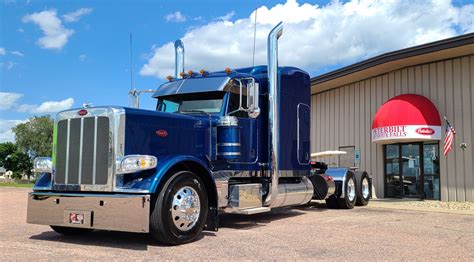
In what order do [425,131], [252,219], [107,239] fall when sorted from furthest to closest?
[425,131] < [252,219] < [107,239]

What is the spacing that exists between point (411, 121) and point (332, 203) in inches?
185

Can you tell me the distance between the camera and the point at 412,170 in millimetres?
17469

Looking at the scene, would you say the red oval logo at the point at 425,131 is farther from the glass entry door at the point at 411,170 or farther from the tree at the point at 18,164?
the tree at the point at 18,164

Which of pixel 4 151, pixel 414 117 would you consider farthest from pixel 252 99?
pixel 4 151

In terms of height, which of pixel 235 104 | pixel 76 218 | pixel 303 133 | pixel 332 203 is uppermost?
pixel 235 104

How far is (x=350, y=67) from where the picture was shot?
61.2ft

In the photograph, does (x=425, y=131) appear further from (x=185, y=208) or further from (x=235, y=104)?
(x=185, y=208)

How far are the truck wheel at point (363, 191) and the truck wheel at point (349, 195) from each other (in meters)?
0.25

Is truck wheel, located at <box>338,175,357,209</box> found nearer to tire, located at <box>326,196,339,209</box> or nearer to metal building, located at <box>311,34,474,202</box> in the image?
tire, located at <box>326,196,339,209</box>

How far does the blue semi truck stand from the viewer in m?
6.66

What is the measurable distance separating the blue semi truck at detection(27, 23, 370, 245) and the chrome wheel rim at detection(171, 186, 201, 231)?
2 centimetres

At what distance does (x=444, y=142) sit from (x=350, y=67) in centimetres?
463

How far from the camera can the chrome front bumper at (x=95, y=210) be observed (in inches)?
250

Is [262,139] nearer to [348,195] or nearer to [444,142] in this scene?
[348,195]
